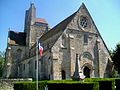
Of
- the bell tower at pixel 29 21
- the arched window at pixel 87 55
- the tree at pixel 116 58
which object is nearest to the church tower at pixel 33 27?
the bell tower at pixel 29 21

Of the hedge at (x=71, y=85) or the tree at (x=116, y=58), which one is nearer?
the hedge at (x=71, y=85)

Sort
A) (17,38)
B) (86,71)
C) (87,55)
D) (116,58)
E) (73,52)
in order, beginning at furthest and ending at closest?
(17,38) → (116,58) → (87,55) → (86,71) → (73,52)

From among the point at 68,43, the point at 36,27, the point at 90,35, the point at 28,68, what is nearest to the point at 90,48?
the point at 90,35

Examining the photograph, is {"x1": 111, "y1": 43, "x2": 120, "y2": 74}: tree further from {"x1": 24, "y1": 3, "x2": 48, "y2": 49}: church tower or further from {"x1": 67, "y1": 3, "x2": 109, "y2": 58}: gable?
{"x1": 24, "y1": 3, "x2": 48, "y2": 49}: church tower

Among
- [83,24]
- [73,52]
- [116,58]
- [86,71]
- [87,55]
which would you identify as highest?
[83,24]

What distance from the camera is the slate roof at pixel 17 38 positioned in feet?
183

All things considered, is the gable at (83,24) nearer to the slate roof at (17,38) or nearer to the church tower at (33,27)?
the church tower at (33,27)

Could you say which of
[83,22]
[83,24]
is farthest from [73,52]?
[83,22]

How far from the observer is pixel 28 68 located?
48094 millimetres

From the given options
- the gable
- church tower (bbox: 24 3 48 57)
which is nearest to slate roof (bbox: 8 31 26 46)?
church tower (bbox: 24 3 48 57)

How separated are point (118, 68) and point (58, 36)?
15.4 meters

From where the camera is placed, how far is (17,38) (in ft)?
190

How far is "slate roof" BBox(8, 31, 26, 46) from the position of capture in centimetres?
5589

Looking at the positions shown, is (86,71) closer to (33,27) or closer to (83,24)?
(83,24)
